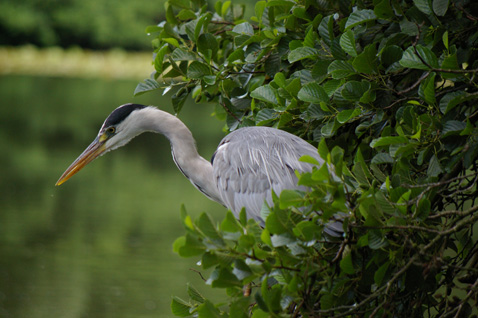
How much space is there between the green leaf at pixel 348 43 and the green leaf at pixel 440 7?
0.29 m

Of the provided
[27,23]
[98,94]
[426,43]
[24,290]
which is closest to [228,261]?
[426,43]

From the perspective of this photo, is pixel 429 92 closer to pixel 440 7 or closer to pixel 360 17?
pixel 440 7

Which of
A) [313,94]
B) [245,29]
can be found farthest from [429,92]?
[245,29]

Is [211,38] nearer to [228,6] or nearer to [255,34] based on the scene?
[255,34]

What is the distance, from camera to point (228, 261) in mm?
2047

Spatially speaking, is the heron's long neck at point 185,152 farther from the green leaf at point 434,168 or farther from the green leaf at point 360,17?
the green leaf at point 434,168

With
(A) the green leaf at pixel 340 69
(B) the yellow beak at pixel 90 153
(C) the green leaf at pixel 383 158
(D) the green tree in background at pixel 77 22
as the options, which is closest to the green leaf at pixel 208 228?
(C) the green leaf at pixel 383 158

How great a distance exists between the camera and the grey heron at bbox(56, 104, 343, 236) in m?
3.12

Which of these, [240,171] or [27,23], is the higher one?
[240,171]

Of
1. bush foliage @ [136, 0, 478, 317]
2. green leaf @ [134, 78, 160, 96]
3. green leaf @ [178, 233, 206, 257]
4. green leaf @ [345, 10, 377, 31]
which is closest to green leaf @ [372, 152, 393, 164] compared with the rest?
bush foliage @ [136, 0, 478, 317]

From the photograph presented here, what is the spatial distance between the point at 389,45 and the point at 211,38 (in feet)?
2.95

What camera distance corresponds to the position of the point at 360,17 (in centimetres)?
255

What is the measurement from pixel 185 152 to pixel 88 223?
5600mm

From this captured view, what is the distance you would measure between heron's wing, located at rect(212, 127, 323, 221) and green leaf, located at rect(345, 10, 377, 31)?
0.66 m
